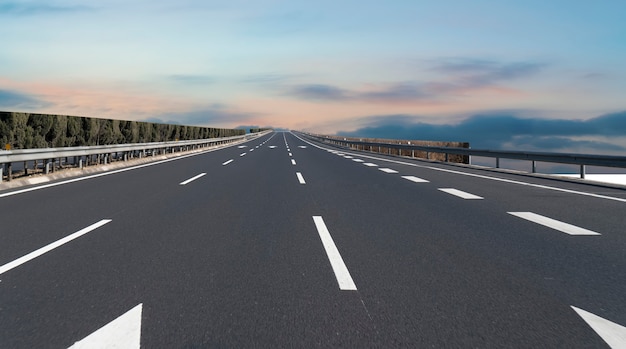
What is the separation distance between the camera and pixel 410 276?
467cm

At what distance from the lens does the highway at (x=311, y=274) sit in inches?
133

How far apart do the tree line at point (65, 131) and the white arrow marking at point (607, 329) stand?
743 inches

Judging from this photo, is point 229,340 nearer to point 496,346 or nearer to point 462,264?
point 496,346

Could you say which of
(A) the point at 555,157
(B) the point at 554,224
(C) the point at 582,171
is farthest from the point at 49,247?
(A) the point at 555,157

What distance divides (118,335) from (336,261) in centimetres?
252

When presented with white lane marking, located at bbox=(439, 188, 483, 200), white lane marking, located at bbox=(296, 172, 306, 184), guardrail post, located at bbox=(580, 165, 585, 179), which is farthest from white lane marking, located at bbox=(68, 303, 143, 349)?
guardrail post, located at bbox=(580, 165, 585, 179)

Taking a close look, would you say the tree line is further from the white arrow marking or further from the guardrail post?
the guardrail post

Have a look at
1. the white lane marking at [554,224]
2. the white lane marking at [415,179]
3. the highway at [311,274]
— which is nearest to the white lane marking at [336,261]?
the highway at [311,274]

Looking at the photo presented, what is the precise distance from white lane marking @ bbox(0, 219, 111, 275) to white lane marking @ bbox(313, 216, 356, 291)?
329 cm

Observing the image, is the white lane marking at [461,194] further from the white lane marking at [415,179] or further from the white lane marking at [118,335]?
the white lane marking at [118,335]

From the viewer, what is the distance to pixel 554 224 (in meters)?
7.34

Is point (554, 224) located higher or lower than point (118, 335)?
higher

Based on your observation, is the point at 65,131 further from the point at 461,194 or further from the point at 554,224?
the point at 554,224

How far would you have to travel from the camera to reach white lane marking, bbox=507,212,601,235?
675 cm
